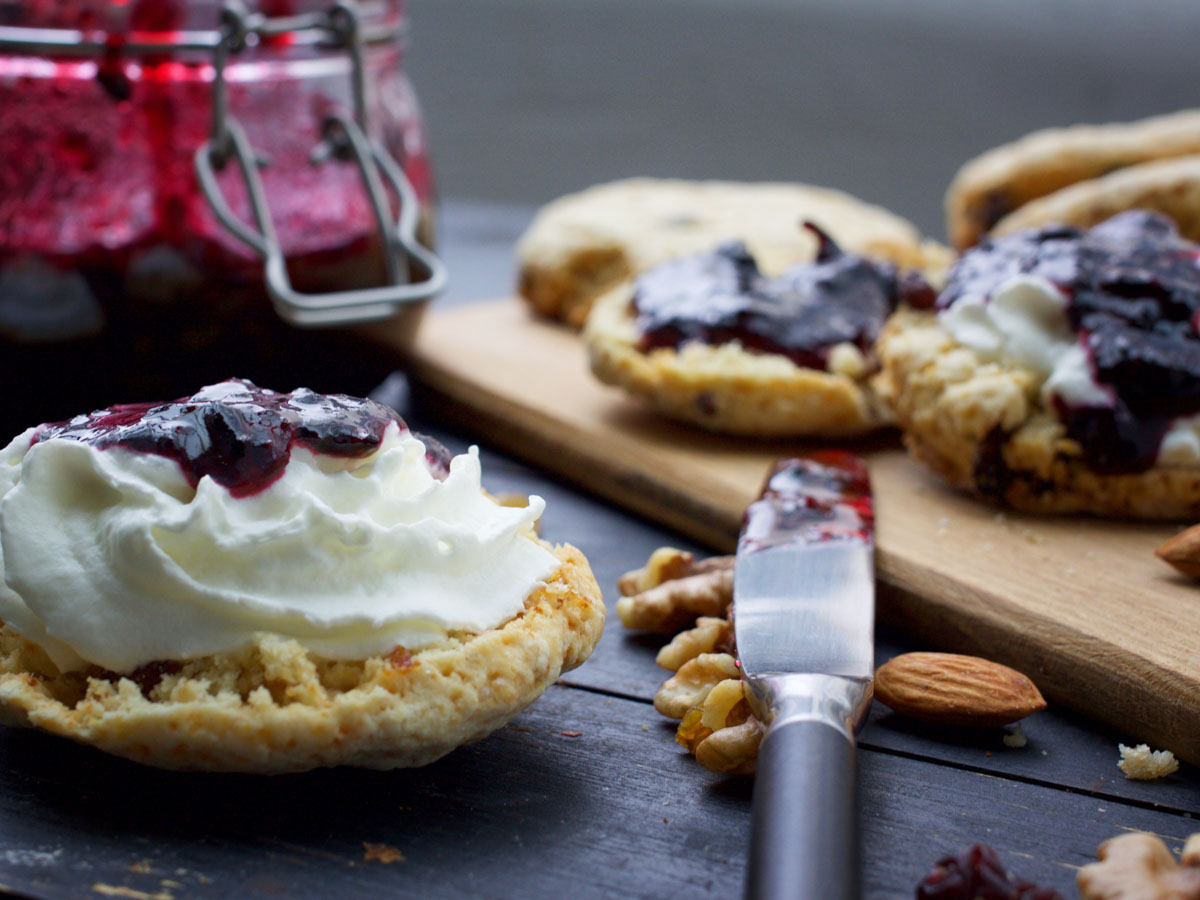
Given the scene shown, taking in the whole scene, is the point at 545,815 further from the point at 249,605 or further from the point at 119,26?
the point at 119,26

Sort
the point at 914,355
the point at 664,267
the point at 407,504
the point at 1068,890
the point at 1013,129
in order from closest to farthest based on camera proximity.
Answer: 1. the point at 1068,890
2. the point at 407,504
3. the point at 914,355
4. the point at 664,267
5. the point at 1013,129

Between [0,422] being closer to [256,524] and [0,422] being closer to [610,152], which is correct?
[256,524]

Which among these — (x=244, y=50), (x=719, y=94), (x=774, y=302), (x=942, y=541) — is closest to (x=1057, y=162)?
(x=774, y=302)

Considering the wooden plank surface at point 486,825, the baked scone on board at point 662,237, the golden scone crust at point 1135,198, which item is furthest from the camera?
the baked scone on board at point 662,237

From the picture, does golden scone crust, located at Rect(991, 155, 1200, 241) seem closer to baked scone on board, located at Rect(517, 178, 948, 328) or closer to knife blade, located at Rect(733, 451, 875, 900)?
baked scone on board, located at Rect(517, 178, 948, 328)

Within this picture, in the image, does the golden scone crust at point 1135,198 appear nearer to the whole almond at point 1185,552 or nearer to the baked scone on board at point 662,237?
the baked scone on board at point 662,237

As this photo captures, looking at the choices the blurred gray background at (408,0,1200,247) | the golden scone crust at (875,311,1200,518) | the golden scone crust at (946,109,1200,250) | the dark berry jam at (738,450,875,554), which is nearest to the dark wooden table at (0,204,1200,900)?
the dark berry jam at (738,450,875,554)

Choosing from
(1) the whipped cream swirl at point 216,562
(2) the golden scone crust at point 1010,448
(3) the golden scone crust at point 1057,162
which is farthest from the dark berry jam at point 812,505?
(3) the golden scone crust at point 1057,162

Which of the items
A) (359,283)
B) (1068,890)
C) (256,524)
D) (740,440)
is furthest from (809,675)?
(359,283)
